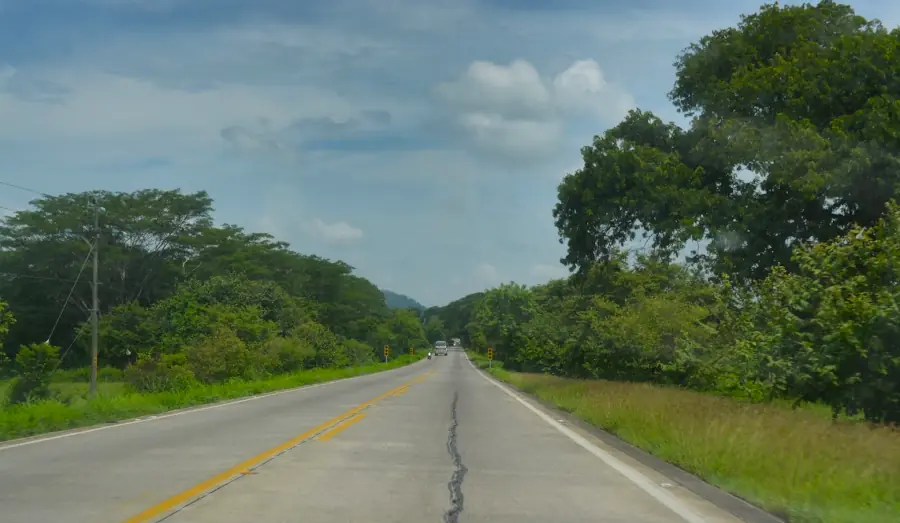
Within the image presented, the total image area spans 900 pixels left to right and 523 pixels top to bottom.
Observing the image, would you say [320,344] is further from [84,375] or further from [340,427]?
[340,427]

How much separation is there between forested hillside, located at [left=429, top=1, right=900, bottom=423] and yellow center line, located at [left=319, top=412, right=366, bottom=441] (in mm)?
8717

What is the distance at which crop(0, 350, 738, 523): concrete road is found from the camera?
8578 millimetres

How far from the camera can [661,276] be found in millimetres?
39062

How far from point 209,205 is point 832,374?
72271 millimetres

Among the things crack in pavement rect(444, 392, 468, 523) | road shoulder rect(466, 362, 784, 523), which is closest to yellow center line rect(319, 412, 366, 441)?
crack in pavement rect(444, 392, 468, 523)

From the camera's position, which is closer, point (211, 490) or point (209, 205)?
point (211, 490)

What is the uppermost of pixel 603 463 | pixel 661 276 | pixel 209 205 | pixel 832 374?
pixel 209 205

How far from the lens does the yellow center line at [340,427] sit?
16438mm

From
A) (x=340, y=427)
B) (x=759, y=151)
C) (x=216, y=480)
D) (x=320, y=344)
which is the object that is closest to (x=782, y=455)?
(x=216, y=480)

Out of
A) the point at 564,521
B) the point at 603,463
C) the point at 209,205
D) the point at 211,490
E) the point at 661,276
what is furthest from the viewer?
the point at 209,205

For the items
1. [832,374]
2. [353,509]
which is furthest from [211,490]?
[832,374]

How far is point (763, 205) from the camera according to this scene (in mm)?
25922

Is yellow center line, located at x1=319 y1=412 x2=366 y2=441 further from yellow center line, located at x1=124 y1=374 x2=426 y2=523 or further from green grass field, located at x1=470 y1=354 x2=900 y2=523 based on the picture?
green grass field, located at x1=470 y1=354 x2=900 y2=523

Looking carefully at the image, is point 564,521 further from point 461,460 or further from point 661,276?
point 661,276
